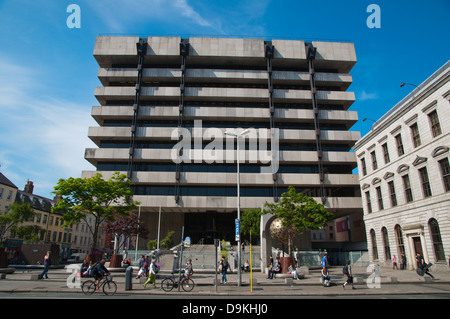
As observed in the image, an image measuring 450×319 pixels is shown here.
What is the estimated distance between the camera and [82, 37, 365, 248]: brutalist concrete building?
47406 mm

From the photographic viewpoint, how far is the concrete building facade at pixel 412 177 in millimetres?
23562

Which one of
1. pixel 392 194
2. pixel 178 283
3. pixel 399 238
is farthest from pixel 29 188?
pixel 399 238

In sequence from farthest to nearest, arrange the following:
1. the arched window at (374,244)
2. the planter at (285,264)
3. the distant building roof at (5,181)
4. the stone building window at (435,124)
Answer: the distant building roof at (5,181)
the arched window at (374,244)
the stone building window at (435,124)
the planter at (285,264)

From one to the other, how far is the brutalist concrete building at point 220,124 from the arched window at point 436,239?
21192mm

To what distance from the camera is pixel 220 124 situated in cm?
5175

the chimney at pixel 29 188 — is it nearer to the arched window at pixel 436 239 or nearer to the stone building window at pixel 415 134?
the stone building window at pixel 415 134

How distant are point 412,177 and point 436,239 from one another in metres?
5.90

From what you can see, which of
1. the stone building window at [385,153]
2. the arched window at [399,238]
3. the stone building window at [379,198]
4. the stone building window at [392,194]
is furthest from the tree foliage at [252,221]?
the stone building window at [385,153]

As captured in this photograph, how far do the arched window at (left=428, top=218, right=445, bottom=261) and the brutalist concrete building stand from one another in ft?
69.5

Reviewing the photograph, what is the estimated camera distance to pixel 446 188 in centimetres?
2338

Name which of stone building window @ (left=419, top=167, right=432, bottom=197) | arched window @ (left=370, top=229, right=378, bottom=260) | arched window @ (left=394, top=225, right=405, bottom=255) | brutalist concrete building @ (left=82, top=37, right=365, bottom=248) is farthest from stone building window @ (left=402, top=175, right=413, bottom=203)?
brutalist concrete building @ (left=82, top=37, right=365, bottom=248)

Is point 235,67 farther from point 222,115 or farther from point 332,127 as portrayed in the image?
point 332,127

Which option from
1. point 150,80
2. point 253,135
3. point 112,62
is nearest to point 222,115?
point 253,135
